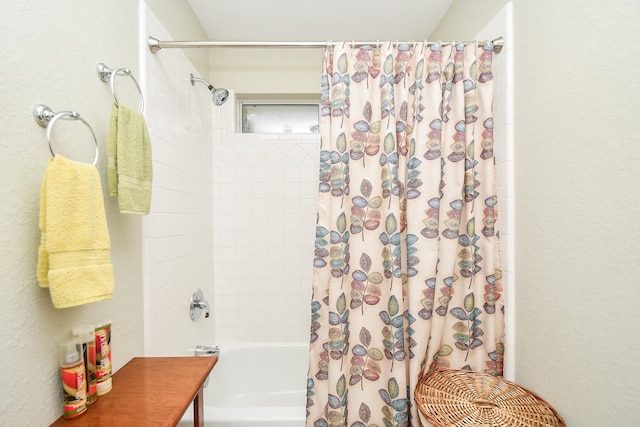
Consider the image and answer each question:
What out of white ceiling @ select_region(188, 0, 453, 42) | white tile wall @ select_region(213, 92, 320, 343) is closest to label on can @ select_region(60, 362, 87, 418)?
white tile wall @ select_region(213, 92, 320, 343)

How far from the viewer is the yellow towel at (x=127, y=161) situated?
3.11ft

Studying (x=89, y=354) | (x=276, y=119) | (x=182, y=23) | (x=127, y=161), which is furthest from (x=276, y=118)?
(x=89, y=354)

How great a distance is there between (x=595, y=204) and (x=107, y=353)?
59.7 inches

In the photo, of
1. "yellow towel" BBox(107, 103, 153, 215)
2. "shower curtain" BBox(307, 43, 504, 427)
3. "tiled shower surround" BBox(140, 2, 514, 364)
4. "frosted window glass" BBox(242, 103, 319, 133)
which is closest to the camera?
"yellow towel" BBox(107, 103, 153, 215)

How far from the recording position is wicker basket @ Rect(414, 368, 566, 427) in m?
0.96

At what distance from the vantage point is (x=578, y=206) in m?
0.96

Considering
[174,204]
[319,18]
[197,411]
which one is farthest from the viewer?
[319,18]

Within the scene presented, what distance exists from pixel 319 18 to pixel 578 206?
1756mm

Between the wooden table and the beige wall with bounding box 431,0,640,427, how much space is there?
119 cm

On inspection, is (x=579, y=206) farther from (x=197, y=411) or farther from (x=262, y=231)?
(x=262, y=231)

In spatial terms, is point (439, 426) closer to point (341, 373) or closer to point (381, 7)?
point (341, 373)

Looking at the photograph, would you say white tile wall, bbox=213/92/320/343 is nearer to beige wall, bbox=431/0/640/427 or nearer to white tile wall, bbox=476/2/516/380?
white tile wall, bbox=476/2/516/380

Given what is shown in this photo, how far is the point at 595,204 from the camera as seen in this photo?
0.90m

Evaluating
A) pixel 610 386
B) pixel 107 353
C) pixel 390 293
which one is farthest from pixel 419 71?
pixel 107 353
